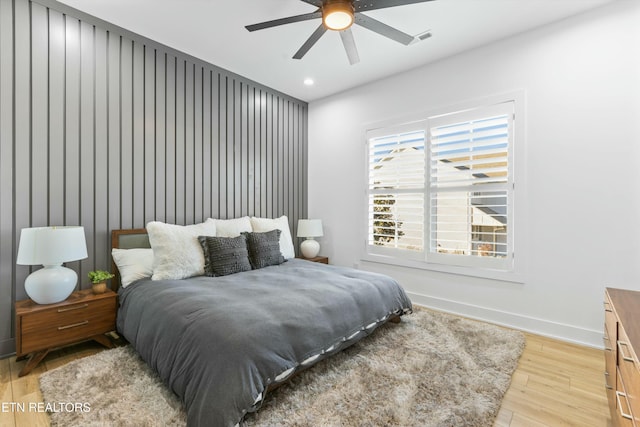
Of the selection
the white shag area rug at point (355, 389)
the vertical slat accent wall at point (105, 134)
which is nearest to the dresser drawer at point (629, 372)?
the white shag area rug at point (355, 389)

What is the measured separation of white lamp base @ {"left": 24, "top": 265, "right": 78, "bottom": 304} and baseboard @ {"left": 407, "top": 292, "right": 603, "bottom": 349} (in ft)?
11.4

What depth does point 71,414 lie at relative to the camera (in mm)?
1678

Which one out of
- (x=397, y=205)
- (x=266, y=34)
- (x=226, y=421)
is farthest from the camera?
(x=397, y=205)

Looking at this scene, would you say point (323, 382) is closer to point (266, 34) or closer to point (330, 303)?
point (330, 303)

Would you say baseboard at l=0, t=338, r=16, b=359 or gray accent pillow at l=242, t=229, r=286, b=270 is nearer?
baseboard at l=0, t=338, r=16, b=359

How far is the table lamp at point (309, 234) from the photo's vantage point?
14.2ft

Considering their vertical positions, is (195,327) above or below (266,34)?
below

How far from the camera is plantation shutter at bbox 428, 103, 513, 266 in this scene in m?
3.05

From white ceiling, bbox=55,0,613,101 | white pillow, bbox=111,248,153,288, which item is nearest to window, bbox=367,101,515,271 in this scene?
white ceiling, bbox=55,0,613,101

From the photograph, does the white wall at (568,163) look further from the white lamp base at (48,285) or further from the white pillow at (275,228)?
the white lamp base at (48,285)

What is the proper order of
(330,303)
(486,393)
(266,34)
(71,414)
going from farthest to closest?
(266,34), (330,303), (486,393), (71,414)

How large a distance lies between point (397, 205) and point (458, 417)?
8.29 ft

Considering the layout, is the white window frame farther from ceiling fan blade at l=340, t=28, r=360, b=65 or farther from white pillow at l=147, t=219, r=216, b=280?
white pillow at l=147, t=219, r=216, b=280

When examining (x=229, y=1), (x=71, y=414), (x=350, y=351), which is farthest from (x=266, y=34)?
(x=71, y=414)
